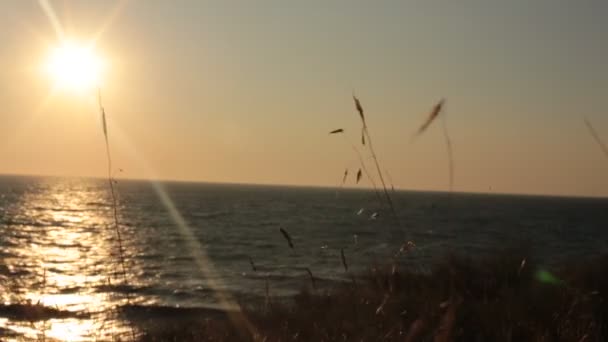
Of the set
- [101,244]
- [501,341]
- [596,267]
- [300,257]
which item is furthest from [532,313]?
[101,244]

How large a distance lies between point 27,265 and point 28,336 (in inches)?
651

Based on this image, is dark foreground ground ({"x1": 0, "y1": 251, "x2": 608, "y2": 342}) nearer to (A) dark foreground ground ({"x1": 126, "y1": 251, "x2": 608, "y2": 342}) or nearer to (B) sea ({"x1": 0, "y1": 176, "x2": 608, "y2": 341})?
(A) dark foreground ground ({"x1": 126, "y1": 251, "x2": 608, "y2": 342})

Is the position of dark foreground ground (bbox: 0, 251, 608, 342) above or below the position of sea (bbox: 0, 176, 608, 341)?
above

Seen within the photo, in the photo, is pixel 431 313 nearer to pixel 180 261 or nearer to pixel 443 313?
pixel 443 313

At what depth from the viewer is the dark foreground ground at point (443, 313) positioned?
13.4ft

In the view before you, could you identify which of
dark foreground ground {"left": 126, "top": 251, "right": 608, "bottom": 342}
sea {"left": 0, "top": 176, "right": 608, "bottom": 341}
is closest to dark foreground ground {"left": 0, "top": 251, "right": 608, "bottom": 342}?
dark foreground ground {"left": 126, "top": 251, "right": 608, "bottom": 342}

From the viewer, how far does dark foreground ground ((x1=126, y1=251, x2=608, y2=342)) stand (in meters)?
4.09

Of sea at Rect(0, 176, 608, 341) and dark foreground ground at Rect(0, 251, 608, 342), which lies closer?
dark foreground ground at Rect(0, 251, 608, 342)

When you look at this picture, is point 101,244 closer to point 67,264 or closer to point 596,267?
point 67,264

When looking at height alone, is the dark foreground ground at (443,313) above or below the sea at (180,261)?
above

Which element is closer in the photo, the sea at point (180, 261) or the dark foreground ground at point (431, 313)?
the dark foreground ground at point (431, 313)

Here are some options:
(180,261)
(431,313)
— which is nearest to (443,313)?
(431,313)

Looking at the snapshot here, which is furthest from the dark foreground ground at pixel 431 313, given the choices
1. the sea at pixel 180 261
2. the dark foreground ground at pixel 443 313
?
the sea at pixel 180 261

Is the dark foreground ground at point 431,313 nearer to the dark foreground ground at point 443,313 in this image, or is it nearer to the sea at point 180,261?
the dark foreground ground at point 443,313
